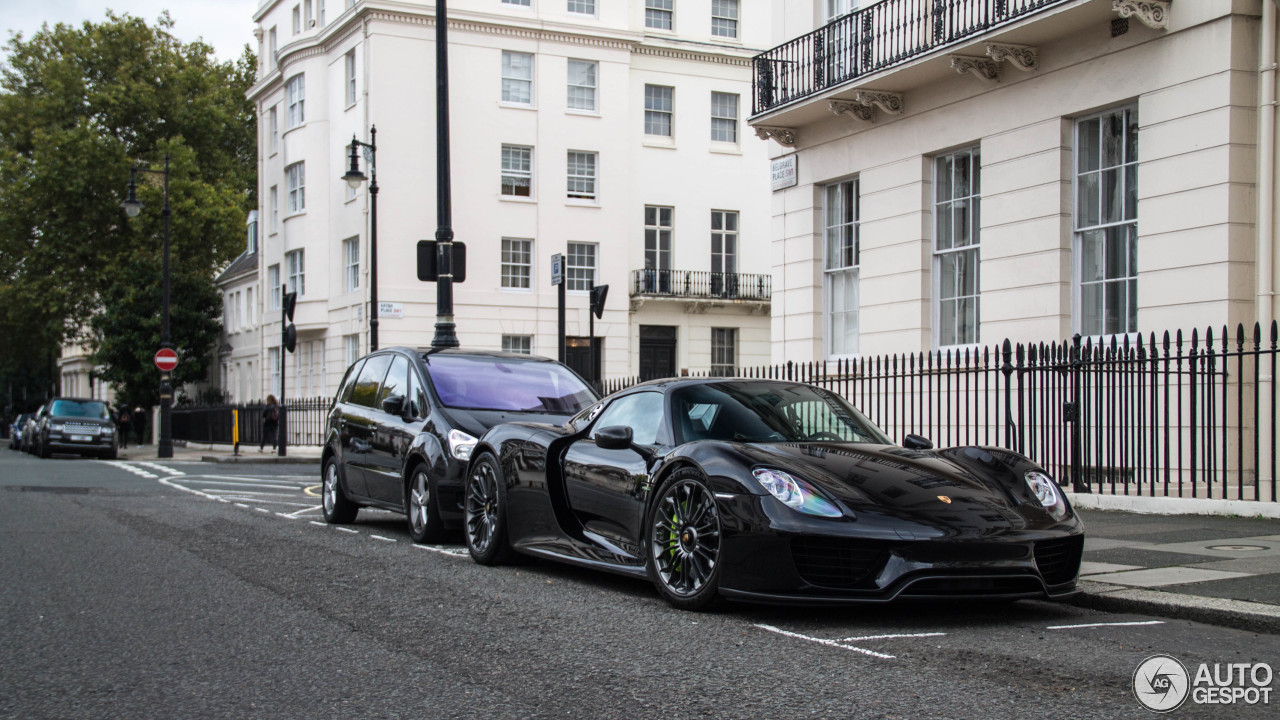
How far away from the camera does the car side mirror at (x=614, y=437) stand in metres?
7.33

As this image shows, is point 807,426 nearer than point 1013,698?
No

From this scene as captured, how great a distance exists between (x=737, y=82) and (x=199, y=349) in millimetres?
26819

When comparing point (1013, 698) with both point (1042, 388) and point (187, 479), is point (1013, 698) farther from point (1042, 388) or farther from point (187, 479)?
point (187, 479)

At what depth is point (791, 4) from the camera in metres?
19.8

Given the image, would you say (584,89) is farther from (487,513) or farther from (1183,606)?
(1183,606)

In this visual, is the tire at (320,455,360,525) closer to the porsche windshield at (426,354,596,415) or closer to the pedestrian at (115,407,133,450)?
the porsche windshield at (426,354,596,415)

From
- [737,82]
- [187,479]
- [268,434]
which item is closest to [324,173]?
[268,434]

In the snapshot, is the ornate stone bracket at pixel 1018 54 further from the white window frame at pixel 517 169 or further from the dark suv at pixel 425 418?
the white window frame at pixel 517 169

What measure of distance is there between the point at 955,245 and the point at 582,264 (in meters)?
23.0

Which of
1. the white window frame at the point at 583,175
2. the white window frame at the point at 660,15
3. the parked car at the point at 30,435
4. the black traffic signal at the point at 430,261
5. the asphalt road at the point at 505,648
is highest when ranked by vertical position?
the white window frame at the point at 660,15

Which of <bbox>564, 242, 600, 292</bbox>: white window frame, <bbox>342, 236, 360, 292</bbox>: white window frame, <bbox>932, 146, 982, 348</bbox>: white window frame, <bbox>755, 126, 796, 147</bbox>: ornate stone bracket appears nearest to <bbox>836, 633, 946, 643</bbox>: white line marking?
<bbox>932, 146, 982, 348</bbox>: white window frame

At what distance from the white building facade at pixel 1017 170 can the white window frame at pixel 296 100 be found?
26121 mm

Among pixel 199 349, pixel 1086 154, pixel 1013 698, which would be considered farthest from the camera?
pixel 199 349

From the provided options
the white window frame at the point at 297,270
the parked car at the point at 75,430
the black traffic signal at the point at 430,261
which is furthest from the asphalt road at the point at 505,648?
the white window frame at the point at 297,270
